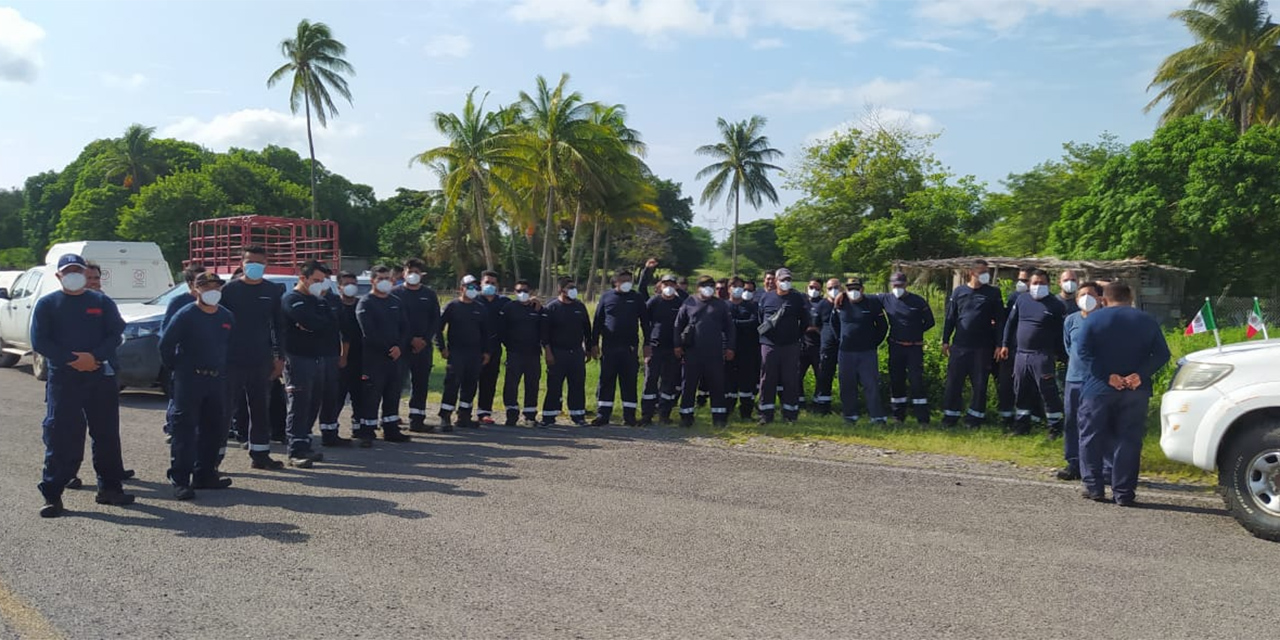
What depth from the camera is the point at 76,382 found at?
7324mm

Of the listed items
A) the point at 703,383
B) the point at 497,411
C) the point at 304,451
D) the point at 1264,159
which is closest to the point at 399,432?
the point at 304,451

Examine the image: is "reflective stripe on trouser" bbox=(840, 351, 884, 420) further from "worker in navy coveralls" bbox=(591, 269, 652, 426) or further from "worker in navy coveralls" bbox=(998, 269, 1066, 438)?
"worker in navy coveralls" bbox=(591, 269, 652, 426)

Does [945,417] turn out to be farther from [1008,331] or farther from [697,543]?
[697,543]

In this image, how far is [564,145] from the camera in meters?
44.9

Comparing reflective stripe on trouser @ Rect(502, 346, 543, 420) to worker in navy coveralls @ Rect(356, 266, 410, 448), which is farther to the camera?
reflective stripe on trouser @ Rect(502, 346, 543, 420)

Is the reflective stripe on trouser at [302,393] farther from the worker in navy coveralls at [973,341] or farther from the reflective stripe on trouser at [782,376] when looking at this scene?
the worker in navy coveralls at [973,341]

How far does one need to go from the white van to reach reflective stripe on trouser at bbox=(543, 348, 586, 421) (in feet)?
31.2

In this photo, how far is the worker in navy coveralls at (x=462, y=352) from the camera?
11656mm

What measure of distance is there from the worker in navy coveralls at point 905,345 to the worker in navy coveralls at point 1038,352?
4.23 feet

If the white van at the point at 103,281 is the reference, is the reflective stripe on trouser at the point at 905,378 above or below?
below

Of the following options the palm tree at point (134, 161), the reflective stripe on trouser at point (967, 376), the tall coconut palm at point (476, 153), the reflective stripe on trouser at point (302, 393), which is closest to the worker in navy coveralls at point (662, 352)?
the reflective stripe on trouser at point (967, 376)

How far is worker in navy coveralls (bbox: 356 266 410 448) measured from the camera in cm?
1042

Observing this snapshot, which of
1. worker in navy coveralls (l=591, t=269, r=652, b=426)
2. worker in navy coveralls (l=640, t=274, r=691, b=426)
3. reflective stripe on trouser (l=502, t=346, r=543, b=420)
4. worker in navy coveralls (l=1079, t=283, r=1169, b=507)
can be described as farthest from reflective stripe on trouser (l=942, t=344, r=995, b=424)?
reflective stripe on trouser (l=502, t=346, r=543, b=420)

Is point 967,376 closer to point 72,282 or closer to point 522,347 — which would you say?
point 522,347
